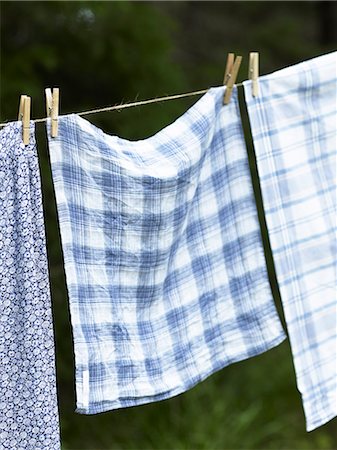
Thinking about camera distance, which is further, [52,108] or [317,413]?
[317,413]

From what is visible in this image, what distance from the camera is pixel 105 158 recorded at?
1554mm

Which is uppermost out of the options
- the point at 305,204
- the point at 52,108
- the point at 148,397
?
the point at 52,108

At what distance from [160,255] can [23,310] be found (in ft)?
1.12

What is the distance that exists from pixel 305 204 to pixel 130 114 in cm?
142

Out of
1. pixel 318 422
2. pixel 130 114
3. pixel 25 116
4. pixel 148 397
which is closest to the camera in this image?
pixel 25 116

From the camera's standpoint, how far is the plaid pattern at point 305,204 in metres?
1.79

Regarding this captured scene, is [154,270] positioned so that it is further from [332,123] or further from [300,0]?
[300,0]

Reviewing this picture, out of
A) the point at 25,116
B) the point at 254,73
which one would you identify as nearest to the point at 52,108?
the point at 25,116

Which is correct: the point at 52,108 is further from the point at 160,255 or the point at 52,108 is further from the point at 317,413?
the point at 317,413

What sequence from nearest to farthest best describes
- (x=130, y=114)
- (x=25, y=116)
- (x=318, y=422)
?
(x=25, y=116) → (x=318, y=422) → (x=130, y=114)

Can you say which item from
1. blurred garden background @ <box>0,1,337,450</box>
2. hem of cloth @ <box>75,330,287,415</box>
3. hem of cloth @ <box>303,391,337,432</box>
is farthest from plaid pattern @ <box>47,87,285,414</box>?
blurred garden background @ <box>0,1,337,450</box>

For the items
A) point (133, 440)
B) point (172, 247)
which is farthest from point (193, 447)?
point (172, 247)

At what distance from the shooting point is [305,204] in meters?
1.84

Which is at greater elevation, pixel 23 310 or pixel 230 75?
pixel 230 75
